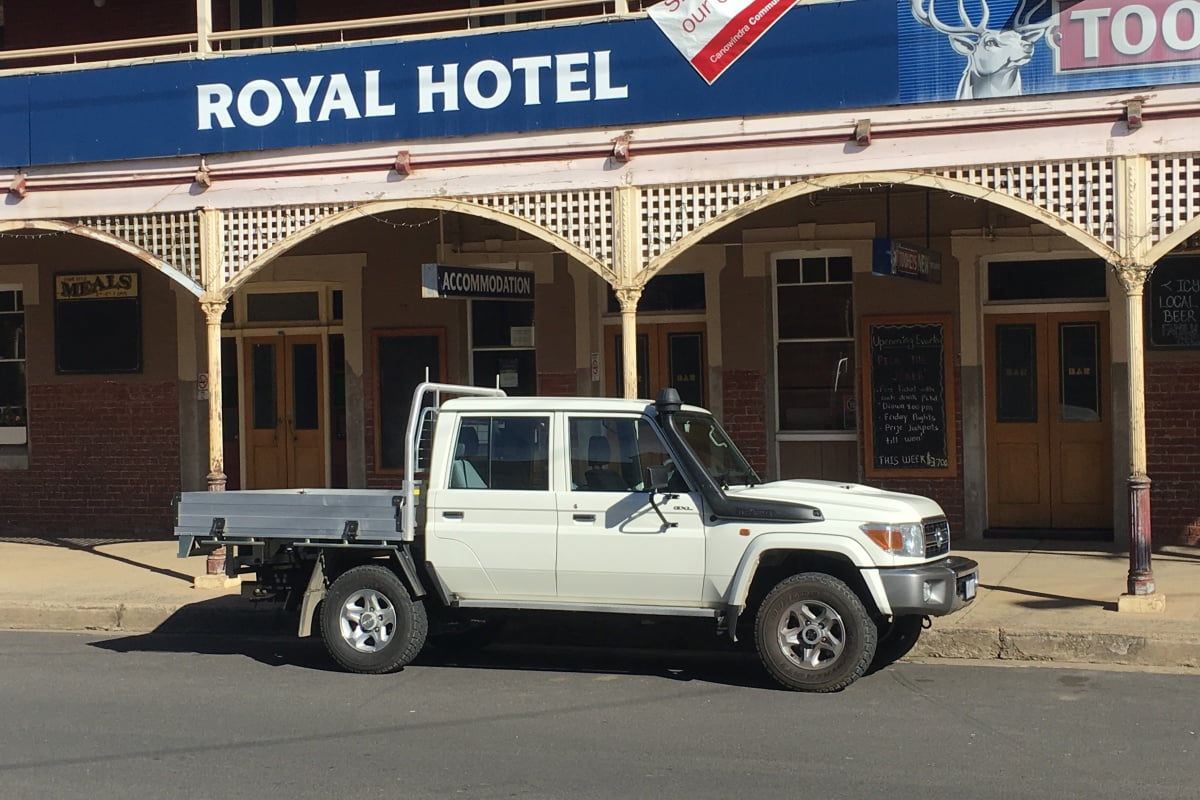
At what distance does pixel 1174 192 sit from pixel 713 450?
4.18 metres

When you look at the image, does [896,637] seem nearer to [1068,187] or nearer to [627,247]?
[1068,187]

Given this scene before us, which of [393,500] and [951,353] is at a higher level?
[951,353]

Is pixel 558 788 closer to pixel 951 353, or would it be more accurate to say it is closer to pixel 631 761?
pixel 631 761

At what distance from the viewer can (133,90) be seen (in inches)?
505

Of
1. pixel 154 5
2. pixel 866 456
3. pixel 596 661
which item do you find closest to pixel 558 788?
pixel 596 661

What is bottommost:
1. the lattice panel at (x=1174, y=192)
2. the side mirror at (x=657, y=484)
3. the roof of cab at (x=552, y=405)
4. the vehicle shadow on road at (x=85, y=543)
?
the vehicle shadow on road at (x=85, y=543)

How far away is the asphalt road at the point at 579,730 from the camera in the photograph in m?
6.31

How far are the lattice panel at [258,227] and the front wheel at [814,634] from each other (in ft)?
20.0

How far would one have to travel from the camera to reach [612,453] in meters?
8.62

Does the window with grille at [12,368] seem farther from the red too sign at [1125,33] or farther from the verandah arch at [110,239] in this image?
the red too sign at [1125,33]

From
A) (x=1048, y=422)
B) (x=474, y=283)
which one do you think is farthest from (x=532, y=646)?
(x=1048, y=422)

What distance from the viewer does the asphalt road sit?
631cm

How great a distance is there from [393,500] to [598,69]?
462 centimetres

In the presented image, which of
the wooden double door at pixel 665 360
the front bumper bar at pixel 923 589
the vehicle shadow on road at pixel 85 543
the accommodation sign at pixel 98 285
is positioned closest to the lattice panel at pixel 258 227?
the vehicle shadow on road at pixel 85 543
